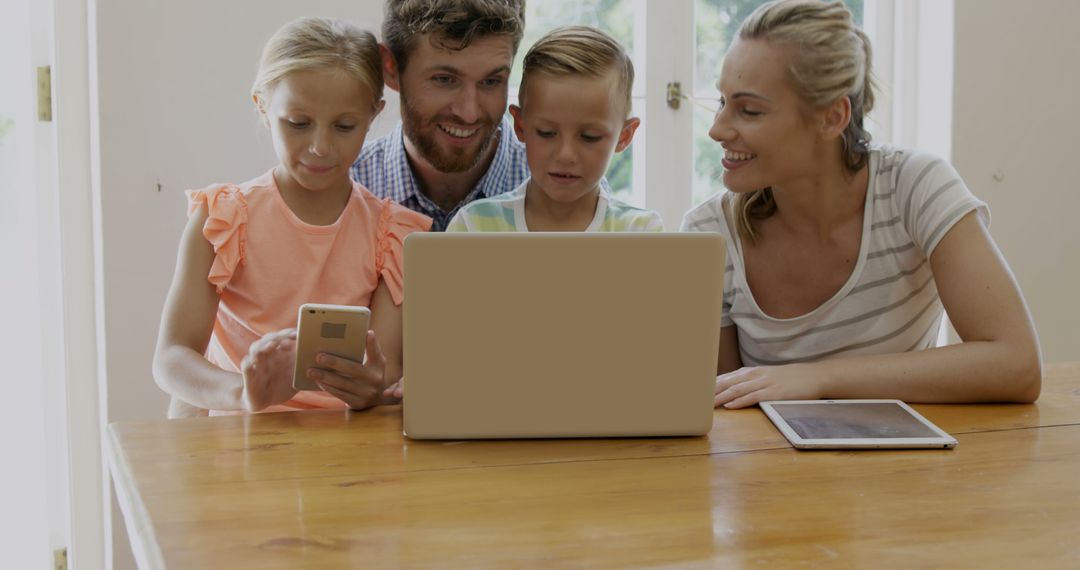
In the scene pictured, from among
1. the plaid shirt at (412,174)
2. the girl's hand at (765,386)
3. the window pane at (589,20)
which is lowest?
the girl's hand at (765,386)

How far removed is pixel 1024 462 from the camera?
105 centimetres

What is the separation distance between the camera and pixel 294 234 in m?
1.68

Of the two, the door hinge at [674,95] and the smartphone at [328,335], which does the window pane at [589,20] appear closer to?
the door hinge at [674,95]

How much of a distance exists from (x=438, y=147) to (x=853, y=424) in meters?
1.03

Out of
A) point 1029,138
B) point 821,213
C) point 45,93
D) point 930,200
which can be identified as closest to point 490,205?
point 821,213

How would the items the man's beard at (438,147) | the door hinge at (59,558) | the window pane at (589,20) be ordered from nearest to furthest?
the man's beard at (438,147), the door hinge at (59,558), the window pane at (589,20)

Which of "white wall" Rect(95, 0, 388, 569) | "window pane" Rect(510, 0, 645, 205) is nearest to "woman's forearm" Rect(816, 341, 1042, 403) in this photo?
"white wall" Rect(95, 0, 388, 569)

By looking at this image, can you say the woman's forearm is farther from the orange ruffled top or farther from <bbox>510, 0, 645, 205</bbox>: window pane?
<bbox>510, 0, 645, 205</bbox>: window pane

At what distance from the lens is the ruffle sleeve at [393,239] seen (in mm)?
1694

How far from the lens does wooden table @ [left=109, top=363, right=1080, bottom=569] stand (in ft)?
2.58

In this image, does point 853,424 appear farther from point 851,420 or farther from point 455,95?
point 455,95

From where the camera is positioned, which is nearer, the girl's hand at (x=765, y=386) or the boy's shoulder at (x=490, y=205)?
the girl's hand at (x=765, y=386)

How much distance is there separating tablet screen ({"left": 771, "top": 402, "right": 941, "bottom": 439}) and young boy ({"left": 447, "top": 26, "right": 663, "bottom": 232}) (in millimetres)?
571

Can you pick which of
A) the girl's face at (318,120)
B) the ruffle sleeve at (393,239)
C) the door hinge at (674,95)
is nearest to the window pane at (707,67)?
the door hinge at (674,95)
